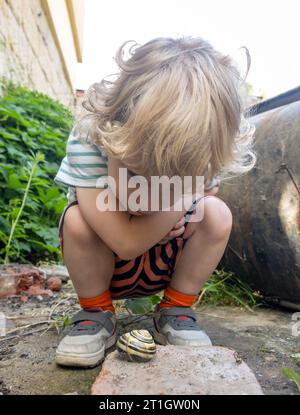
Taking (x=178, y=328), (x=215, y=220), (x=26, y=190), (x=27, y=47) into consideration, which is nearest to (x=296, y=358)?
(x=178, y=328)

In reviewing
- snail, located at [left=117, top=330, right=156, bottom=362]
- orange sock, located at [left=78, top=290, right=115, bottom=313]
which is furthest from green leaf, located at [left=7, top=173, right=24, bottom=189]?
snail, located at [left=117, top=330, right=156, bottom=362]

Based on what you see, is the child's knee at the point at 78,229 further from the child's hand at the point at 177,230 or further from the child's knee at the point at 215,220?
the child's knee at the point at 215,220

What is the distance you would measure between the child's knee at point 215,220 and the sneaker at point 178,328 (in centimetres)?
26

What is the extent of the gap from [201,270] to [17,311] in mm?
737

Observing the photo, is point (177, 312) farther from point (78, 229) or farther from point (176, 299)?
point (78, 229)

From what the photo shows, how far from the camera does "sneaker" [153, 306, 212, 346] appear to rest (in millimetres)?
1173

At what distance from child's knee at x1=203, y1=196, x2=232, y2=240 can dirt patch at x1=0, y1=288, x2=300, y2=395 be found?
1.07 ft

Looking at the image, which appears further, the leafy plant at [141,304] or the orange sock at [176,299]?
the leafy plant at [141,304]

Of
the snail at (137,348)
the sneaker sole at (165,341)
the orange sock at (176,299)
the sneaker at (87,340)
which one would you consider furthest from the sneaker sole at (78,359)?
the orange sock at (176,299)

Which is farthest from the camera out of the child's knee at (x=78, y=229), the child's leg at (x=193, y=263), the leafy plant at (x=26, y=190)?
the leafy plant at (x=26, y=190)

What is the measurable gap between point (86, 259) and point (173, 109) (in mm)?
533

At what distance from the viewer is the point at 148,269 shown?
1.33m

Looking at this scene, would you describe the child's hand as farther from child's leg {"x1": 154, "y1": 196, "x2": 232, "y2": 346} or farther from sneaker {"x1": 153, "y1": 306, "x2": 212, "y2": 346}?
sneaker {"x1": 153, "y1": 306, "x2": 212, "y2": 346}

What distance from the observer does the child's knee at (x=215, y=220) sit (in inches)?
50.4
